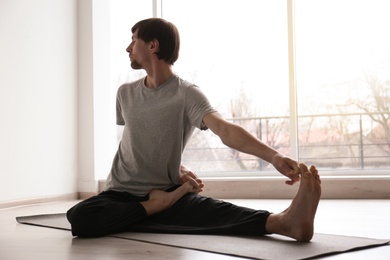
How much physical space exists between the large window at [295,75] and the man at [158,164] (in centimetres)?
273

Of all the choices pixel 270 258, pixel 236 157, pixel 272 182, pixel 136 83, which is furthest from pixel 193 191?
pixel 236 157

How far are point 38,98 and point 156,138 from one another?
241cm

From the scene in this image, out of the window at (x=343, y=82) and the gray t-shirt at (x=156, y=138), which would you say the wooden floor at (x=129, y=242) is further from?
the window at (x=343, y=82)

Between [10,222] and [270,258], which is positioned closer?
[270,258]


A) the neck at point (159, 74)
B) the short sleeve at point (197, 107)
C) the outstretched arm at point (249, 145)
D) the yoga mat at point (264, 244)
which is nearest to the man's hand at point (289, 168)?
the outstretched arm at point (249, 145)

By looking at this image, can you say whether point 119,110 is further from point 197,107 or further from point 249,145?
point 249,145

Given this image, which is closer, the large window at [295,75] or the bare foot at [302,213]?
the bare foot at [302,213]

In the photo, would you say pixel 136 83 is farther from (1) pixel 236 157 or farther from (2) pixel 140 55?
(1) pixel 236 157

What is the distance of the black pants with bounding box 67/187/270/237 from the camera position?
261 cm

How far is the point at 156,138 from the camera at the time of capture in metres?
2.93

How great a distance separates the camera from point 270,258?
2.08 metres

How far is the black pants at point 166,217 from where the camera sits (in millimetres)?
2611

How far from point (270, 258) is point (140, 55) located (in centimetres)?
131

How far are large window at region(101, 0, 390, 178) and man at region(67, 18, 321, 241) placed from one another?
2.73m
